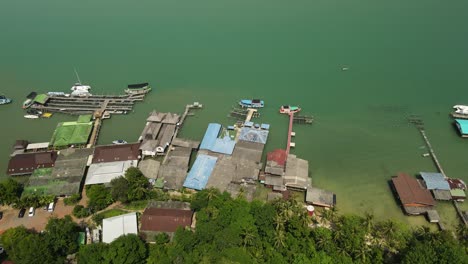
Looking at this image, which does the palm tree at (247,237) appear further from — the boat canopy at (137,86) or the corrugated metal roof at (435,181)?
the boat canopy at (137,86)

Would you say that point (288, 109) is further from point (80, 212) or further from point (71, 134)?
point (71, 134)

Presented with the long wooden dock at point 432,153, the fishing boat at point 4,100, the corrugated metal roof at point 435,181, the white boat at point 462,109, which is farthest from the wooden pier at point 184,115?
the white boat at point 462,109

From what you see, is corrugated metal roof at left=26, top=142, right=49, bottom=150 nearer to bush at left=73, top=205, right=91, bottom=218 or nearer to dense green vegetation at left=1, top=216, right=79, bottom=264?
bush at left=73, top=205, right=91, bottom=218

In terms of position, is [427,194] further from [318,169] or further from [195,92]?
[195,92]

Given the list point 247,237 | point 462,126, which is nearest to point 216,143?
point 247,237

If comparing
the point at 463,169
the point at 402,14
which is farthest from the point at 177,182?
the point at 402,14

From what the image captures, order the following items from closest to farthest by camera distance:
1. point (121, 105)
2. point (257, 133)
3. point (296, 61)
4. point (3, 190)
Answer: point (3, 190), point (257, 133), point (121, 105), point (296, 61)
